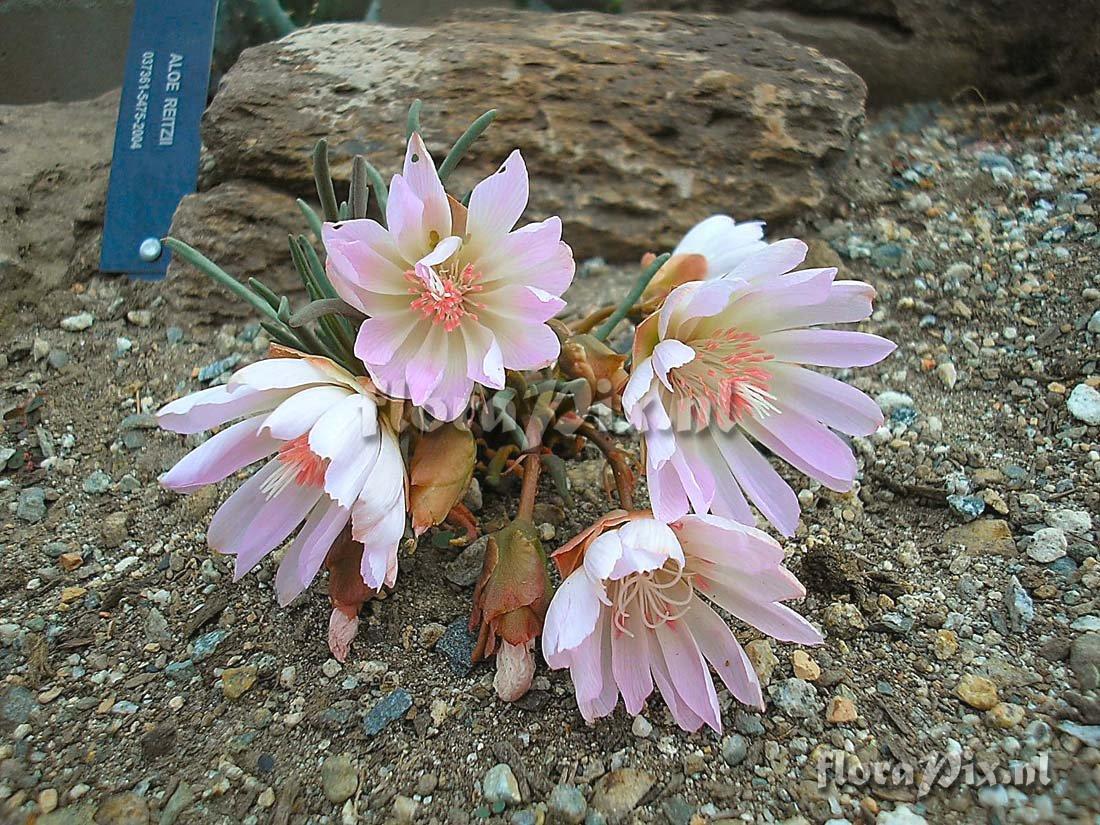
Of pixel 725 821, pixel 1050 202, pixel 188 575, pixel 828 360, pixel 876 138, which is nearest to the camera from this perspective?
pixel 725 821

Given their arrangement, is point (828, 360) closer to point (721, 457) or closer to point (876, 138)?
point (721, 457)

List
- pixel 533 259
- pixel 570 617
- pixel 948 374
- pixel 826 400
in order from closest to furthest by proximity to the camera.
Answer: pixel 570 617, pixel 533 259, pixel 826 400, pixel 948 374

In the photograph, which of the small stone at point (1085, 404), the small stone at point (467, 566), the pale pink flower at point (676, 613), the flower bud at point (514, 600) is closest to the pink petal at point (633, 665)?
the pale pink flower at point (676, 613)

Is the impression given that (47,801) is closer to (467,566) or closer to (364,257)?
(467,566)

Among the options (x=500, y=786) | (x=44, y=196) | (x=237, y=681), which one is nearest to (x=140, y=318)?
(x=44, y=196)

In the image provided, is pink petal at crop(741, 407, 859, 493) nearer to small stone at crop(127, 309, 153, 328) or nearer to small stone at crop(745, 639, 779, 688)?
small stone at crop(745, 639, 779, 688)

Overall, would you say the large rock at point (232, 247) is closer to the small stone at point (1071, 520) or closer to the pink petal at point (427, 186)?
the pink petal at point (427, 186)

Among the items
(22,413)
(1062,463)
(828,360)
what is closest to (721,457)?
(828,360)
